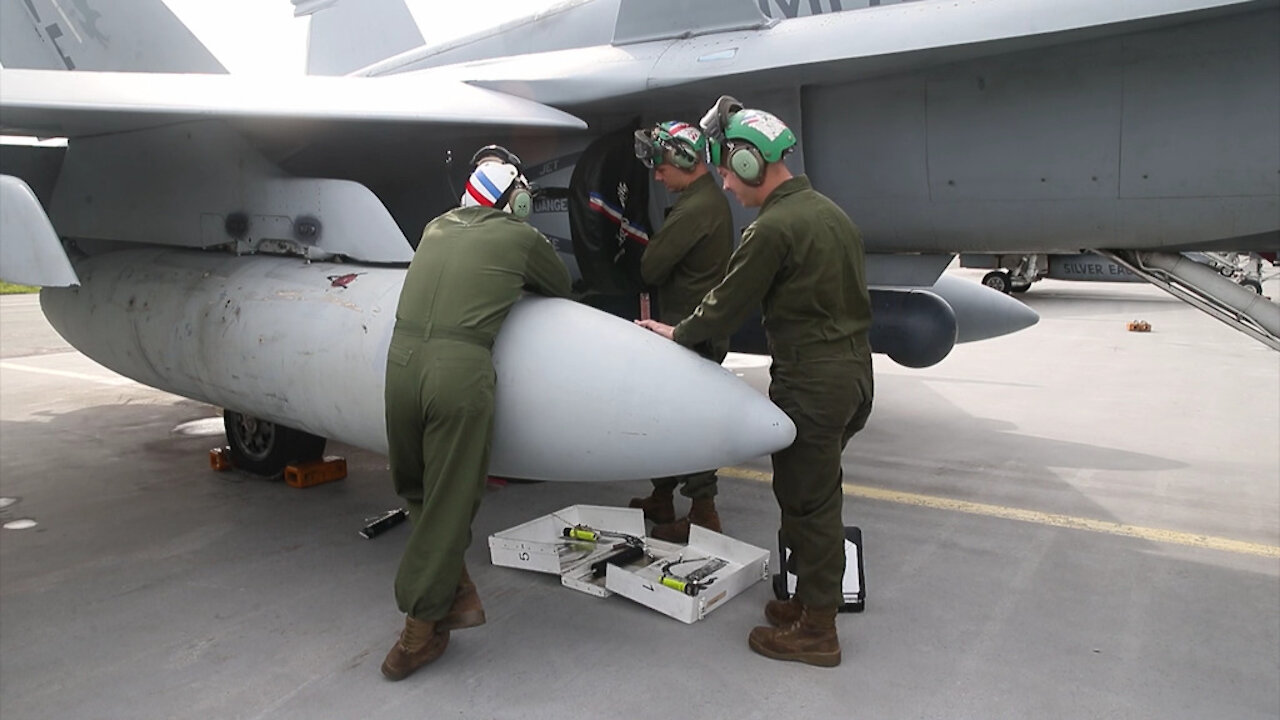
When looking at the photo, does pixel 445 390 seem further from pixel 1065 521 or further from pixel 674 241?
pixel 1065 521

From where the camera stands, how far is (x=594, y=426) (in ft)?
8.58

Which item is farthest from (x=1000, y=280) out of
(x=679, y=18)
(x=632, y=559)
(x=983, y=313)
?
(x=632, y=559)

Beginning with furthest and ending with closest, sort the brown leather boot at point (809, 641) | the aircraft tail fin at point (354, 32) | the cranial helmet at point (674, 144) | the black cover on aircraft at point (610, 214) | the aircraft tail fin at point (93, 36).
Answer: the aircraft tail fin at point (354, 32)
the aircraft tail fin at point (93, 36)
the black cover on aircraft at point (610, 214)
the cranial helmet at point (674, 144)
the brown leather boot at point (809, 641)

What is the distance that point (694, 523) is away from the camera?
395cm

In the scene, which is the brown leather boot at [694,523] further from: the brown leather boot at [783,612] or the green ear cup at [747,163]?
the green ear cup at [747,163]

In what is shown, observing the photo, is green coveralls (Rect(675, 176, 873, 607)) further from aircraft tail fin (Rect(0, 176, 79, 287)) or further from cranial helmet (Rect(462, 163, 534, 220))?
aircraft tail fin (Rect(0, 176, 79, 287))

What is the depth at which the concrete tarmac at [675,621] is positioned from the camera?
8.61ft

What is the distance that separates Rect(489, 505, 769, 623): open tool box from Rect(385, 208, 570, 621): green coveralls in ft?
2.37

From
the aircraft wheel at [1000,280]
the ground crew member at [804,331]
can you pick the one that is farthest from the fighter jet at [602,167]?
the aircraft wheel at [1000,280]

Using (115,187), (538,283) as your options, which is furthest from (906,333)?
(115,187)

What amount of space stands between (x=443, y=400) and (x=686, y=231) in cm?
140

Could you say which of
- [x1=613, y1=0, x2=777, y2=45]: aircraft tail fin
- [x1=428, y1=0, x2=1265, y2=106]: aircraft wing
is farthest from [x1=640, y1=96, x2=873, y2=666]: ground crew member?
[x1=613, y1=0, x2=777, y2=45]: aircraft tail fin

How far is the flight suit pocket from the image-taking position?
2.68 m

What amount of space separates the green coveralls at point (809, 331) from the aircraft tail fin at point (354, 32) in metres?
7.66
